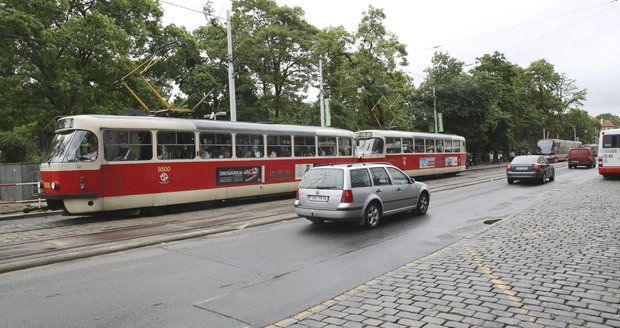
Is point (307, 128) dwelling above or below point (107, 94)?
below

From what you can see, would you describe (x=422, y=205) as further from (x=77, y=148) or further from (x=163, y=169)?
(x=77, y=148)

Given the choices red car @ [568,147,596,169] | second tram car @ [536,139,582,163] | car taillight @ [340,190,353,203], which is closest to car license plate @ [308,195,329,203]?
car taillight @ [340,190,353,203]

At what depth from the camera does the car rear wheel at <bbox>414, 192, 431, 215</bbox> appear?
38.1 feet

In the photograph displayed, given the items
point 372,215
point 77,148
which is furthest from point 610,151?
point 77,148

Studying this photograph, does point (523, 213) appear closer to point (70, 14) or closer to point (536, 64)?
point (70, 14)

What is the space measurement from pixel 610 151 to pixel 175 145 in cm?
2040

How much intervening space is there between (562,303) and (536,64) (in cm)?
7842

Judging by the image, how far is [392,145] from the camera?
82.1 feet

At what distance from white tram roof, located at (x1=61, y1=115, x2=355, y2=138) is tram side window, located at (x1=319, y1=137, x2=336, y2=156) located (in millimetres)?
839

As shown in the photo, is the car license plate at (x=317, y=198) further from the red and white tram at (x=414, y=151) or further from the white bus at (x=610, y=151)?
the white bus at (x=610, y=151)

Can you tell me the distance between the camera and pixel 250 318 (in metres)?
4.57

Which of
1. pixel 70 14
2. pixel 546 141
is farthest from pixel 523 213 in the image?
pixel 546 141

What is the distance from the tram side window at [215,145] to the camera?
14618 mm

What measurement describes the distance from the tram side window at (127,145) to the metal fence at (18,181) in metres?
8.20
